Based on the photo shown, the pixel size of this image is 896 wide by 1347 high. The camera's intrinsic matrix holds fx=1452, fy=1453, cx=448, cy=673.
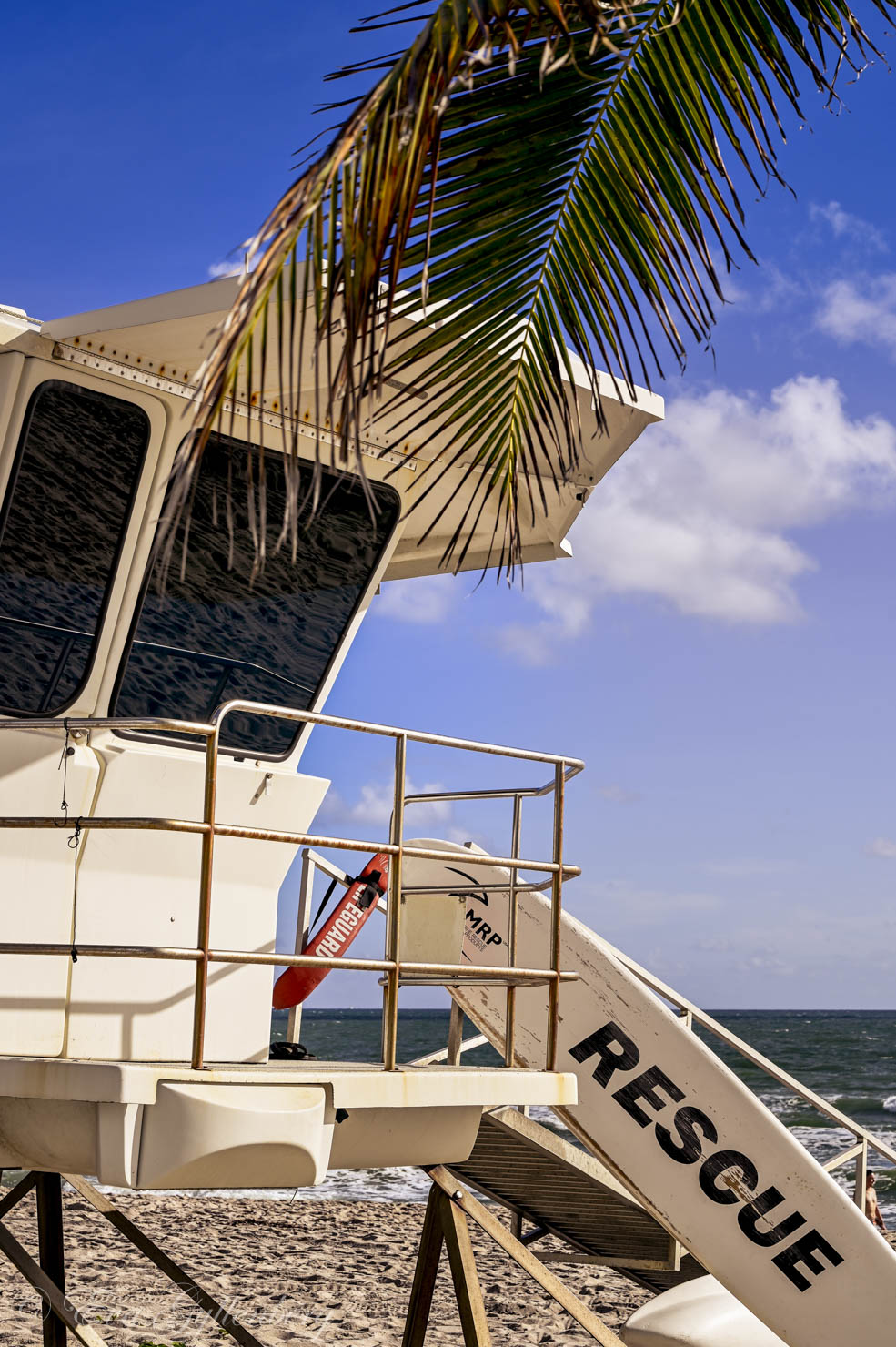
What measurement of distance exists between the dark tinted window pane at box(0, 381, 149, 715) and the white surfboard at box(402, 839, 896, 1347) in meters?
2.29

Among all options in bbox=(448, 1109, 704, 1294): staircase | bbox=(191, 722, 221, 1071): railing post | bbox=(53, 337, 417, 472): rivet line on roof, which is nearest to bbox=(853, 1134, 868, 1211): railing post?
bbox=(448, 1109, 704, 1294): staircase

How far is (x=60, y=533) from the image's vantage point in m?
5.52

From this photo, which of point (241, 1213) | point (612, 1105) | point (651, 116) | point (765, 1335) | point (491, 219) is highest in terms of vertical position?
point (651, 116)

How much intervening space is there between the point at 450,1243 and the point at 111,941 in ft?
6.60

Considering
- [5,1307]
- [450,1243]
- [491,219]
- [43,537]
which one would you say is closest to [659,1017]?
[450,1243]

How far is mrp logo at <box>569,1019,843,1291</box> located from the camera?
261 inches

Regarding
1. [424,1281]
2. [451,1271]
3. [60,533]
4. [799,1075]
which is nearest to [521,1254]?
[451,1271]

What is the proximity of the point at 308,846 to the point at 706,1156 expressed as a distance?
10.3ft

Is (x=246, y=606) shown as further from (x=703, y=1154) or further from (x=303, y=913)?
(x=703, y=1154)

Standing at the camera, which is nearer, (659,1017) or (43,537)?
(43,537)

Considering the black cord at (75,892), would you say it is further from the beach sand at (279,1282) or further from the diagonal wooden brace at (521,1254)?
the beach sand at (279,1282)

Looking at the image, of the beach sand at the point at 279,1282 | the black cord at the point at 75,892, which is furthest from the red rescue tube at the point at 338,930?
the beach sand at the point at 279,1282

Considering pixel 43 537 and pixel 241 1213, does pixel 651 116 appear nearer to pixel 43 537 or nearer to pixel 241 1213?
pixel 43 537

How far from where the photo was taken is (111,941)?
18.0 feet
